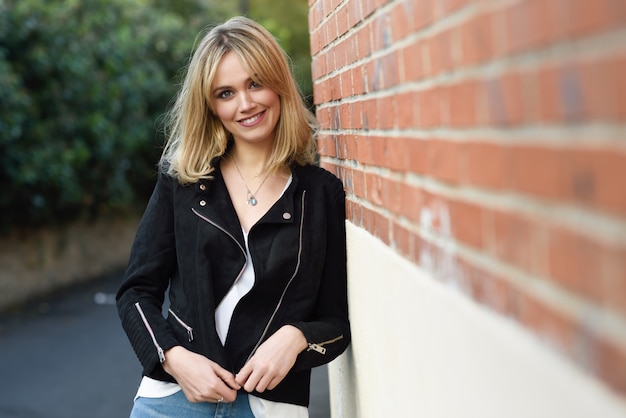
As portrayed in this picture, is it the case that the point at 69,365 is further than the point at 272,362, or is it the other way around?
the point at 69,365

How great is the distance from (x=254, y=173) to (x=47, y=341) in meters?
5.84

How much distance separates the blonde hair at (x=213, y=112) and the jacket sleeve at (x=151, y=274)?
0.40 ft

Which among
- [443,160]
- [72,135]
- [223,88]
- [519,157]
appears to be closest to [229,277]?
[223,88]

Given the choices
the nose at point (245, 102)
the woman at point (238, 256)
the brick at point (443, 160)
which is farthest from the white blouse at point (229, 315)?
the brick at point (443, 160)

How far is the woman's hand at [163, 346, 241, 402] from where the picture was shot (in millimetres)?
2783

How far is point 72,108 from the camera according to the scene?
33.9 feet

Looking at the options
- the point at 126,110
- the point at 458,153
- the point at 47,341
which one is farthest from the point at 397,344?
the point at 126,110

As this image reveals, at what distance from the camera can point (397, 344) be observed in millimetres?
2184

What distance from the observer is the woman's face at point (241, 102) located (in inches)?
118

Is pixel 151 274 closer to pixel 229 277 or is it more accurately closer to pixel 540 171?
pixel 229 277

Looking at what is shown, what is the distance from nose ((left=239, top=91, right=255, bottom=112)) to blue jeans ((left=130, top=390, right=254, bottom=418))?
99 cm

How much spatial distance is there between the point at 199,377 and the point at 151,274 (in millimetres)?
462

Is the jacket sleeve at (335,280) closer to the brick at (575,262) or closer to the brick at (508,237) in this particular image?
the brick at (508,237)

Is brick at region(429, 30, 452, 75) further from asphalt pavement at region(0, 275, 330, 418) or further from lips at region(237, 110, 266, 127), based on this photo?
asphalt pavement at region(0, 275, 330, 418)
